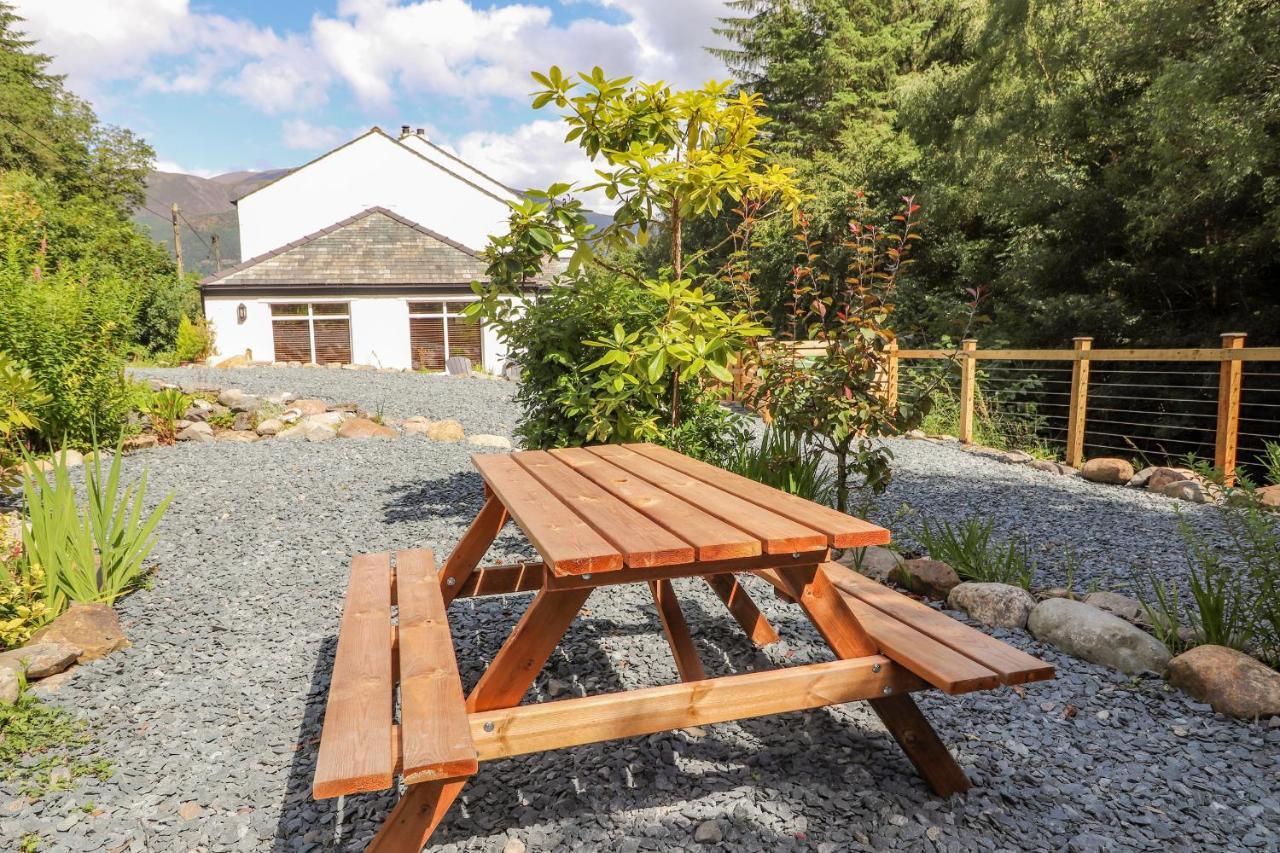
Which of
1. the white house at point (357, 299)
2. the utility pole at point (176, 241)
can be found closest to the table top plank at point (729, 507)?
the white house at point (357, 299)

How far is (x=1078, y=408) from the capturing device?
7520 millimetres

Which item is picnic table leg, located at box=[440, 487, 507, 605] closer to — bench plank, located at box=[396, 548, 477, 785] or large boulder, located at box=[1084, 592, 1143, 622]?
bench plank, located at box=[396, 548, 477, 785]

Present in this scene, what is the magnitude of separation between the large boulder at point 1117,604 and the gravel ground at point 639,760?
0.49 meters

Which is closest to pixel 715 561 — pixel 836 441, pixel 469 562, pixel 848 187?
pixel 469 562

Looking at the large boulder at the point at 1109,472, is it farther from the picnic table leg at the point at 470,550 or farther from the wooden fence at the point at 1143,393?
the picnic table leg at the point at 470,550

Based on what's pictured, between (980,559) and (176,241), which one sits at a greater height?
(176,241)

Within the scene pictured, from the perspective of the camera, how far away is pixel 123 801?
6.60 feet

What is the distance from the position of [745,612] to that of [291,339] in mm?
19022

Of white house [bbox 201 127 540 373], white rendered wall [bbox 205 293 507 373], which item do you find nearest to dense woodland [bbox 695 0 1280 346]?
white house [bbox 201 127 540 373]

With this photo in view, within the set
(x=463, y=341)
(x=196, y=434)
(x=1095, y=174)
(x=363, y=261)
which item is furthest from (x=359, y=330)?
(x=1095, y=174)

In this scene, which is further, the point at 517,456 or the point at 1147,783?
the point at 517,456

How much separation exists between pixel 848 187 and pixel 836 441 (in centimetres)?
1424

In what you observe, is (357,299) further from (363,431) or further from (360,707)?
(360,707)

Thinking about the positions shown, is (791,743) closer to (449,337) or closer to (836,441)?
(836,441)
